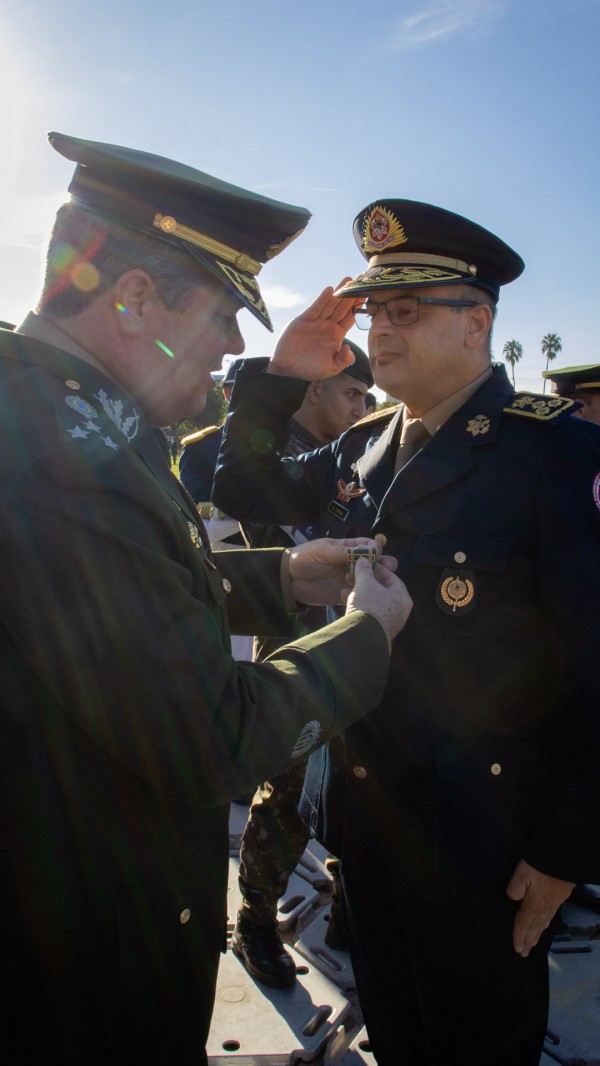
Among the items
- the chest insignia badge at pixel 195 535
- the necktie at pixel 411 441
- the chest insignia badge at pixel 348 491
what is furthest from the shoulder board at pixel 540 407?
the chest insignia badge at pixel 195 535

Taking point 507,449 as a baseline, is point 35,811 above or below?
below

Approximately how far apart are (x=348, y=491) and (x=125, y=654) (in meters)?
1.42

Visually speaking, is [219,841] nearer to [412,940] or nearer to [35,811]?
[35,811]

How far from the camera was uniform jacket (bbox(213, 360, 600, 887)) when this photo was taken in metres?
1.81

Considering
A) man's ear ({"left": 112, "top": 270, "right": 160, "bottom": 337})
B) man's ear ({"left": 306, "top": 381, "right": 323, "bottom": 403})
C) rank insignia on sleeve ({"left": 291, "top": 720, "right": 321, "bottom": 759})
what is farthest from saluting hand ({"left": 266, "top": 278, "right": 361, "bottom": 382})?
man's ear ({"left": 306, "top": 381, "right": 323, "bottom": 403})

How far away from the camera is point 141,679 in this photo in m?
1.18

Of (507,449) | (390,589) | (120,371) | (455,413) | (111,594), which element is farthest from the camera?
(455,413)

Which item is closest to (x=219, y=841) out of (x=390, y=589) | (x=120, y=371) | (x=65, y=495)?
(x=390, y=589)

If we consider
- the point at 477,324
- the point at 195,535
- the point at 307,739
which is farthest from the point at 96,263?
the point at 477,324

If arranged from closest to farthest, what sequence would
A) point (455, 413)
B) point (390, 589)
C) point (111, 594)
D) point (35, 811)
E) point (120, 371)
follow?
point (111, 594) < point (35, 811) < point (120, 371) < point (390, 589) < point (455, 413)

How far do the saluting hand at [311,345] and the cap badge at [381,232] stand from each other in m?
0.26

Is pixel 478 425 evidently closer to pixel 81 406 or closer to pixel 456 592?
pixel 456 592

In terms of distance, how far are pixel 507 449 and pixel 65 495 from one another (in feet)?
4.20

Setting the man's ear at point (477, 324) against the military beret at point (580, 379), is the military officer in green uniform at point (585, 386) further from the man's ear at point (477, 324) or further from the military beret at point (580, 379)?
the man's ear at point (477, 324)
